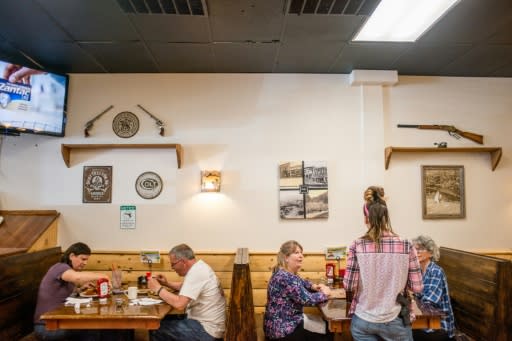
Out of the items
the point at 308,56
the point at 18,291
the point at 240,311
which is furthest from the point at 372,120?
the point at 18,291

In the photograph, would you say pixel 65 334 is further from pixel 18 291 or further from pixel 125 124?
pixel 125 124

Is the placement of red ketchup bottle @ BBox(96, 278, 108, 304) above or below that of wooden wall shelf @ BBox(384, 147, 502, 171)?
below

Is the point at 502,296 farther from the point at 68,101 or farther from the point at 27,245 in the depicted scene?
the point at 68,101

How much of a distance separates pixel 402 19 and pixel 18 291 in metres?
3.96

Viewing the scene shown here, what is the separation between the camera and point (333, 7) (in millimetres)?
2863

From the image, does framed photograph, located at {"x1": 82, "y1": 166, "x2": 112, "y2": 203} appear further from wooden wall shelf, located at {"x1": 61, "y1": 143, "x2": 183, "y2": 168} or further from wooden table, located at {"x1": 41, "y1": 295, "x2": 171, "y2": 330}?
wooden table, located at {"x1": 41, "y1": 295, "x2": 171, "y2": 330}

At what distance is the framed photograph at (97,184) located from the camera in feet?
13.6

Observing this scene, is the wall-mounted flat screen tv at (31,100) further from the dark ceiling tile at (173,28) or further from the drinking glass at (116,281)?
the drinking glass at (116,281)

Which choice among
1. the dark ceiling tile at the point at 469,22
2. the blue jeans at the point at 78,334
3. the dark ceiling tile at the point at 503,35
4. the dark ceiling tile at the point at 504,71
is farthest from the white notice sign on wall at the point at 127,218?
the dark ceiling tile at the point at 504,71

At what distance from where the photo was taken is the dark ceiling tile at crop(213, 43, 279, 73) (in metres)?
3.57

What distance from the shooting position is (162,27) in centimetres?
319

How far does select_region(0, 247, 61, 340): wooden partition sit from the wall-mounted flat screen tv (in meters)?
1.30

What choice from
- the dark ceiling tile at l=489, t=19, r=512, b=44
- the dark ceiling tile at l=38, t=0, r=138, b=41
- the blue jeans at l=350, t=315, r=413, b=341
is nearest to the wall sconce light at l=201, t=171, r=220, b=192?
the dark ceiling tile at l=38, t=0, r=138, b=41

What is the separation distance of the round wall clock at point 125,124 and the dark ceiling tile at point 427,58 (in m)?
2.97
